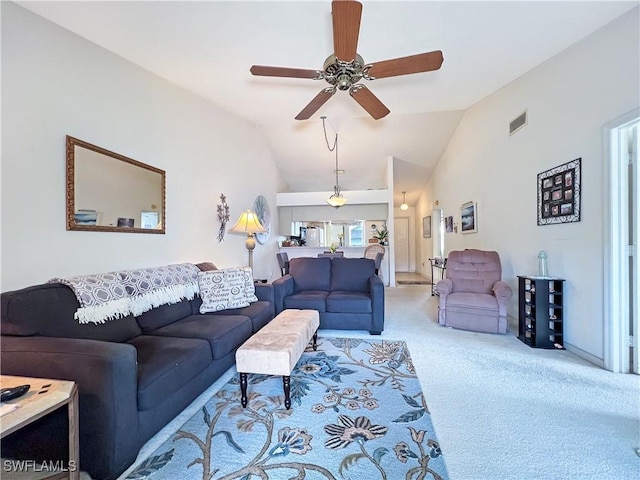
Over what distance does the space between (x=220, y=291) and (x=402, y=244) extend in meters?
8.79

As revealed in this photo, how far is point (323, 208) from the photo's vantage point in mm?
7398

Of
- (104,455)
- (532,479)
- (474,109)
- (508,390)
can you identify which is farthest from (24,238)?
(474,109)

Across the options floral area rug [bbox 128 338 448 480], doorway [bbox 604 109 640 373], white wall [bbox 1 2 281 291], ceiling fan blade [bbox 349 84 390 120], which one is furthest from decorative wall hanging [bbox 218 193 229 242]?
doorway [bbox 604 109 640 373]

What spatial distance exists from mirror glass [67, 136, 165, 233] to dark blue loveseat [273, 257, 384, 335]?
1.62m

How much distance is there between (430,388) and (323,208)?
566 cm

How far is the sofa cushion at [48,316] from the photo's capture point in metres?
1.51

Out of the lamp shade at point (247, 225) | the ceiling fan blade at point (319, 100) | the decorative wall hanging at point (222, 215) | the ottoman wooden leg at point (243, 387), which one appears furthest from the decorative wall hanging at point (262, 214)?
the ottoman wooden leg at point (243, 387)

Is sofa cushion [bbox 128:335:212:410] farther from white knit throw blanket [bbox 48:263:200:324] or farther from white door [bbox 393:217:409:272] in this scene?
white door [bbox 393:217:409:272]

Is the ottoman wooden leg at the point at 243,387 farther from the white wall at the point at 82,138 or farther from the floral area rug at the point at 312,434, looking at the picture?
the white wall at the point at 82,138

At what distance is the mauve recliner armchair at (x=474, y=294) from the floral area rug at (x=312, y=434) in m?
1.51

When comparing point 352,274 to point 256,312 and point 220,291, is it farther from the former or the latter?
point 220,291

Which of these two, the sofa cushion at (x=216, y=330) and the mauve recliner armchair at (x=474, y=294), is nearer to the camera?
the sofa cushion at (x=216, y=330)

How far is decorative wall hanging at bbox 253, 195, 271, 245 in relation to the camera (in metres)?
5.71

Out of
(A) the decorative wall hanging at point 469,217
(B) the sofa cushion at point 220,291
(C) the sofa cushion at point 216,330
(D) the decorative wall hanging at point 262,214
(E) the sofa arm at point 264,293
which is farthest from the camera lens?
(D) the decorative wall hanging at point 262,214
